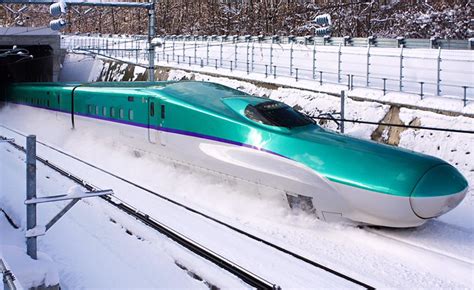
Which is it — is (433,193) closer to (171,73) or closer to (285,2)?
(171,73)

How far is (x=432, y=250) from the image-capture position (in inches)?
305

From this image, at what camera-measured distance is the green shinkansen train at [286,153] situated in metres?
7.77

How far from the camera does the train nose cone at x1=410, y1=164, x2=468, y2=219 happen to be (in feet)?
24.9

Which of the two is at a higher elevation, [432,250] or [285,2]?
[285,2]

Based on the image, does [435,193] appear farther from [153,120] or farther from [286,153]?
[153,120]

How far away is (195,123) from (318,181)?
12.2 feet

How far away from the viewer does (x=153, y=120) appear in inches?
504

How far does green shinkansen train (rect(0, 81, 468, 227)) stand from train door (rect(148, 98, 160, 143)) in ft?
0.08

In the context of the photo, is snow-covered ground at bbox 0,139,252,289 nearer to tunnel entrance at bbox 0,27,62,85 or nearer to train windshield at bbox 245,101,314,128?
train windshield at bbox 245,101,314,128

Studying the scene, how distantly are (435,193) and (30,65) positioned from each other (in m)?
42.5

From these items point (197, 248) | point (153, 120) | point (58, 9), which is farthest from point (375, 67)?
point (197, 248)

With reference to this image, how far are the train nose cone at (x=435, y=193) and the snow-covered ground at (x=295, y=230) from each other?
0.63 meters

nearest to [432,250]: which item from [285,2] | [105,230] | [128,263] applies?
[128,263]

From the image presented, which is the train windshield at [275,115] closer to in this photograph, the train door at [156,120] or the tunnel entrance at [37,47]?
the train door at [156,120]
